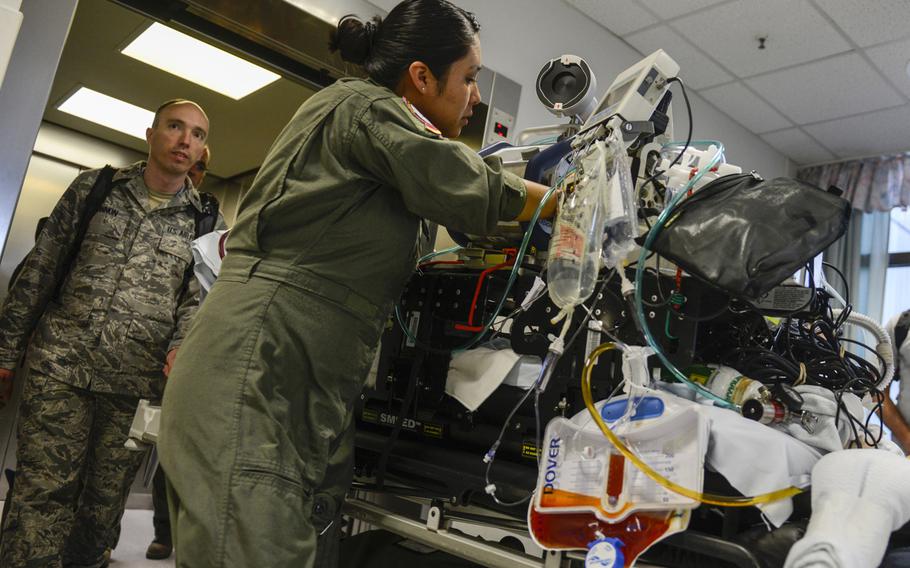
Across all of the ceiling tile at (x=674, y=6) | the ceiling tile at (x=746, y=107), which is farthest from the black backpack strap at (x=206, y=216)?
the ceiling tile at (x=746, y=107)

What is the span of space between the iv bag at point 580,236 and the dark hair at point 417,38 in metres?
0.38

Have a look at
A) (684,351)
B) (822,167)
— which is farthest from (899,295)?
(684,351)

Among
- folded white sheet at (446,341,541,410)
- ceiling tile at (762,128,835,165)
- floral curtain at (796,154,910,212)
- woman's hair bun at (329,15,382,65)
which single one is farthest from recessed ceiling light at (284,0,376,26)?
floral curtain at (796,154,910,212)

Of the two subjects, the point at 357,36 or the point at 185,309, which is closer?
the point at 357,36

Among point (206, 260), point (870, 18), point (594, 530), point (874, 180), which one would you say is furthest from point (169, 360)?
point (874, 180)

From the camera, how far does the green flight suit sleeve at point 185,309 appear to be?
6.97 feet

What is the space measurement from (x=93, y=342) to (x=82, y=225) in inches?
14.8

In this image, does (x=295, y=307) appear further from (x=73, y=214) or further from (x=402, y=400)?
(x=73, y=214)

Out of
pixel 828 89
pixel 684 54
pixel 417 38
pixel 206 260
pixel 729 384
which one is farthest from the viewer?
pixel 828 89

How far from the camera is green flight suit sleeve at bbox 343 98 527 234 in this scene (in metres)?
1.05

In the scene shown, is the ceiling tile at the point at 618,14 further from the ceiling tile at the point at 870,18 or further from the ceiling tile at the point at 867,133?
the ceiling tile at the point at 867,133

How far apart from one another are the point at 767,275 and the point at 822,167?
4696mm

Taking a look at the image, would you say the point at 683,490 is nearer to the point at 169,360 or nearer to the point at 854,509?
the point at 854,509

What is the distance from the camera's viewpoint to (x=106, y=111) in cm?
425
